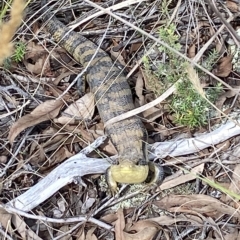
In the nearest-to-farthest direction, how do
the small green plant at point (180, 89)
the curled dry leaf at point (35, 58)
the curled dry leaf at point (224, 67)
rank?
the small green plant at point (180, 89) → the curled dry leaf at point (224, 67) → the curled dry leaf at point (35, 58)

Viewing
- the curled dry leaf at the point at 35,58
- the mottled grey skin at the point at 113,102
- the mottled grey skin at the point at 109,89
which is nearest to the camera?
the mottled grey skin at the point at 113,102

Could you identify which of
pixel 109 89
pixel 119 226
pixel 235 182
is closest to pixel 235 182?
pixel 235 182

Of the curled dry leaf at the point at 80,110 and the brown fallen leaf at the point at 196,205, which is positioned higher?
the curled dry leaf at the point at 80,110

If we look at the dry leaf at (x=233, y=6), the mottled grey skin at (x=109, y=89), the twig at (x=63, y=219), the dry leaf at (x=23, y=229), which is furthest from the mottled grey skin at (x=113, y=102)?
the dry leaf at (x=233, y=6)

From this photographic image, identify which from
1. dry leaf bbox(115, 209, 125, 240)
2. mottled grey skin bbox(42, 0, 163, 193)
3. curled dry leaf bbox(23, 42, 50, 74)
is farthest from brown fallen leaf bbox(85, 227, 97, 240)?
curled dry leaf bbox(23, 42, 50, 74)

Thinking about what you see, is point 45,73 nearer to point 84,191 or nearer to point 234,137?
point 84,191

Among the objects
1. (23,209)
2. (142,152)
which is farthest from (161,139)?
(23,209)

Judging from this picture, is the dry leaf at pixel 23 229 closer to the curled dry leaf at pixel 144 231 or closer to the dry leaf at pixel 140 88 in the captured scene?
the curled dry leaf at pixel 144 231
